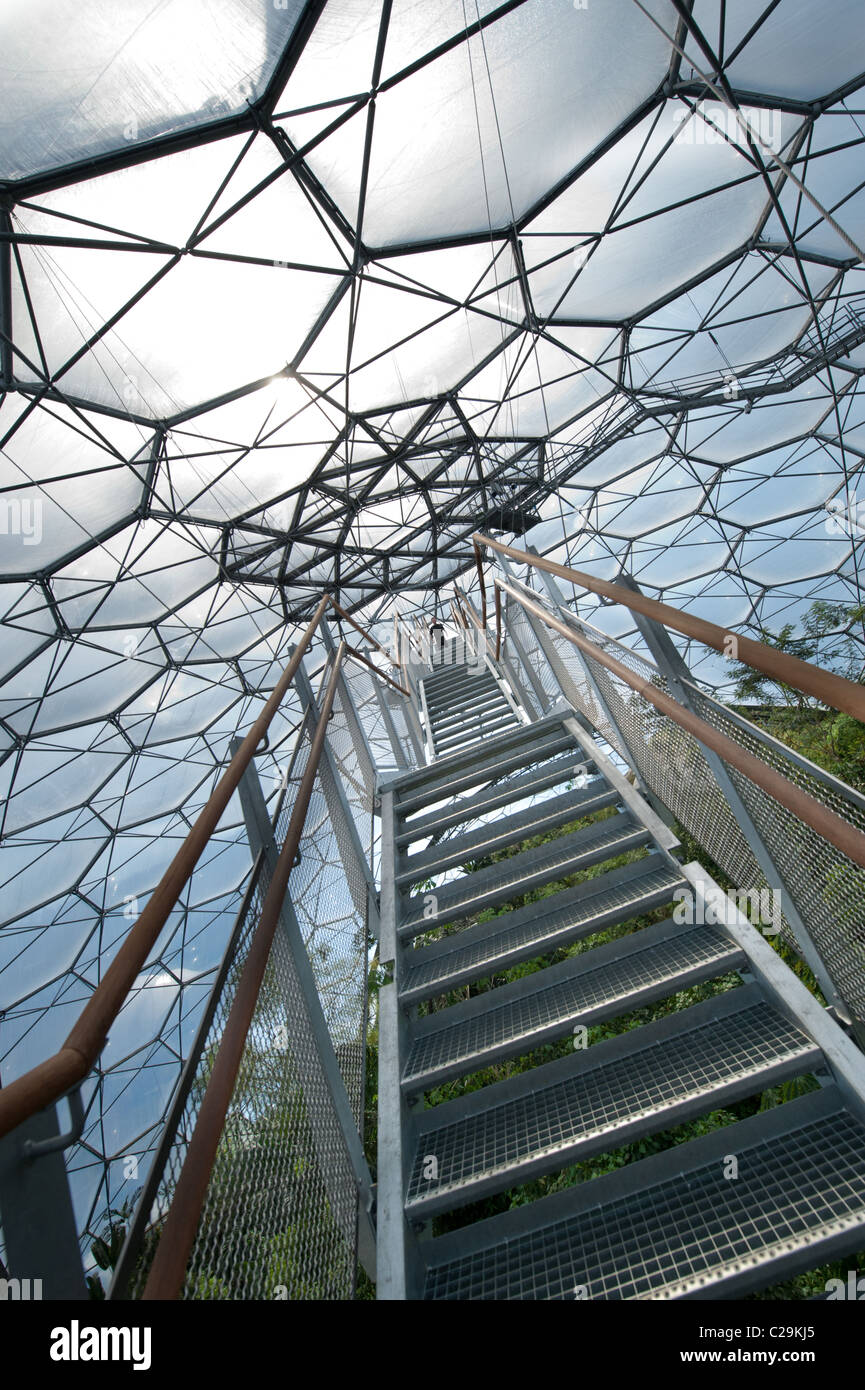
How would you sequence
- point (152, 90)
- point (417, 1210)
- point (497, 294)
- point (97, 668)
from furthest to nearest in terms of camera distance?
1. point (97, 668)
2. point (497, 294)
3. point (152, 90)
4. point (417, 1210)

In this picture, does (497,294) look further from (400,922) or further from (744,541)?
(744,541)

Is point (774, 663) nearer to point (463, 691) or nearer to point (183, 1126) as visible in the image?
point (183, 1126)

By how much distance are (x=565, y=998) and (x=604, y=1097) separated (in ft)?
1.99

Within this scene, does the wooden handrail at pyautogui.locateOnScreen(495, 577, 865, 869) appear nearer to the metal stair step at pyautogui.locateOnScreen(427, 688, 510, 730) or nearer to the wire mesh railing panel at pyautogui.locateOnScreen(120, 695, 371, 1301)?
the wire mesh railing panel at pyautogui.locateOnScreen(120, 695, 371, 1301)

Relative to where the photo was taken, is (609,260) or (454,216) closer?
(454,216)

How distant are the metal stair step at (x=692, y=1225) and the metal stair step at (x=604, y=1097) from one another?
0.16 metres

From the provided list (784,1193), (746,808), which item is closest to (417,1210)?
(784,1193)

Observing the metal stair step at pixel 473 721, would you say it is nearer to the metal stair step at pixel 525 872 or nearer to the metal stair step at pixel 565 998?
the metal stair step at pixel 525 872

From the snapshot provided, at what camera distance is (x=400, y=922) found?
5016 millimetres

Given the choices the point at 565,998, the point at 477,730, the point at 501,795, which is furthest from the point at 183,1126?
the point at 477,730

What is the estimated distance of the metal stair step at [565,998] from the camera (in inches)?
137

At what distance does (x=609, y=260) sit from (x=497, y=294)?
2.40 m

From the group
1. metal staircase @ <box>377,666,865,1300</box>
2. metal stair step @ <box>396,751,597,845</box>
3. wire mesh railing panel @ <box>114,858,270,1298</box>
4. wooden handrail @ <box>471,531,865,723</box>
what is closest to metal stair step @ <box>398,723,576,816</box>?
metal stair step @ <box>396,751,597,845</box>

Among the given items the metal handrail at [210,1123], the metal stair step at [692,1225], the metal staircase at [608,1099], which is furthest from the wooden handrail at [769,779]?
the metal handrail at [210,1123]
